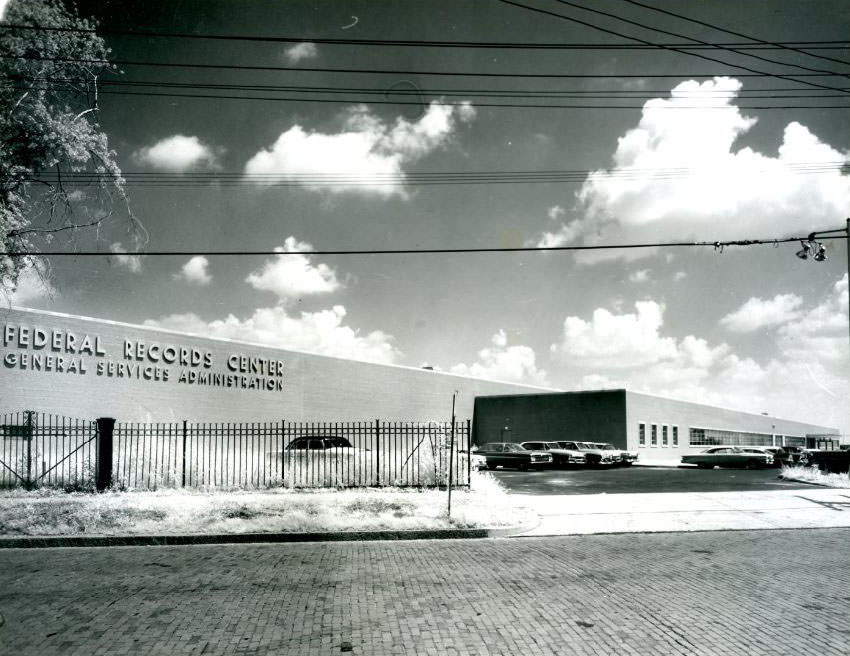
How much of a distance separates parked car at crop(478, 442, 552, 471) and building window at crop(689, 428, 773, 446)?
2835cm

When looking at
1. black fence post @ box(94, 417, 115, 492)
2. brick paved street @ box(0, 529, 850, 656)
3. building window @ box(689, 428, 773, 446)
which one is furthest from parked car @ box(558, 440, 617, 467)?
brick paved street @ box(0, 529, 850, 656)

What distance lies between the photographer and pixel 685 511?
1499 cm

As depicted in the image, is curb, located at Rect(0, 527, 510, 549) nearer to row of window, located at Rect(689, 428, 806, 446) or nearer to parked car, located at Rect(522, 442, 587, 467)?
parked car, located at Rect(522, 442, 587, 467)

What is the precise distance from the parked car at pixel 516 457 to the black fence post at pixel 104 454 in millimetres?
19970

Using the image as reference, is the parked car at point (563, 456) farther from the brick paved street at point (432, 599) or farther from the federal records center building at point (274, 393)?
the brick paved street at point (432, 599)

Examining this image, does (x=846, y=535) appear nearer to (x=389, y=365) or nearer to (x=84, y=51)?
(x=84, y=51)

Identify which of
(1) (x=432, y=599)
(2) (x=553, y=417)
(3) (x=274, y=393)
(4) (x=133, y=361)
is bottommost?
(2) (x=553, y=417)

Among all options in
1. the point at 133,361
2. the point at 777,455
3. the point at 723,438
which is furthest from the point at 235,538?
the point at 723,438

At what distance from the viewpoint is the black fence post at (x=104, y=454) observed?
17394 mm

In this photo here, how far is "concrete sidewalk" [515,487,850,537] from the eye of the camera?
13.0 meters

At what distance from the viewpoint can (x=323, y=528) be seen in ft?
39.2

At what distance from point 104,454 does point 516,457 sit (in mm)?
20271

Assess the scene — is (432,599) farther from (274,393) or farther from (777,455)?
(777,455)

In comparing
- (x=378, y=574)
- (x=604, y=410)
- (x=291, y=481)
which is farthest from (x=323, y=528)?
(x=604, y=410)
